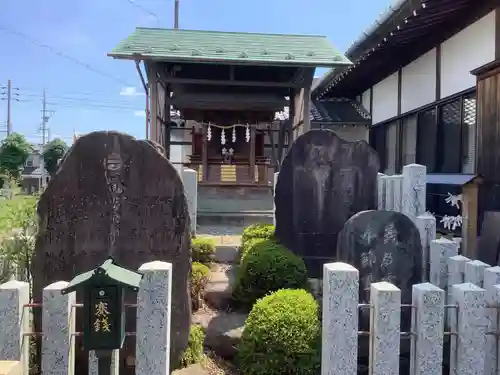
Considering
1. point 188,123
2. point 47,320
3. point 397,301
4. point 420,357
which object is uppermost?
point 188,123

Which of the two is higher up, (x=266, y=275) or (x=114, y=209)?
(x=114, y=209)

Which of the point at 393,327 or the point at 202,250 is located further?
the point at 202,250

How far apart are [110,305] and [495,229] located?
4.29 metres

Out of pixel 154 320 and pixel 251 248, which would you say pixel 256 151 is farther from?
pixel 154 320

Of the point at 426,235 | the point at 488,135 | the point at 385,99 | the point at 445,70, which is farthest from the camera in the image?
the point at 385,99

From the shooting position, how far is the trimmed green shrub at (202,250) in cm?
578

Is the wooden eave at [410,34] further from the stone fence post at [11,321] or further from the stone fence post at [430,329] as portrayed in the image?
the stone fence post at [11,321]

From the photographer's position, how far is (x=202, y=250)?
19.1 ft

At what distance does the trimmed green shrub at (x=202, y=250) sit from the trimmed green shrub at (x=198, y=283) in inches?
23.6

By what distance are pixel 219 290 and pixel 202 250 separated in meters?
0.88

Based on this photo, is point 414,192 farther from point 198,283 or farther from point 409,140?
point 409,140

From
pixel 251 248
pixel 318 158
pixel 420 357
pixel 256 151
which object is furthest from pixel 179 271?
pixel 256 151

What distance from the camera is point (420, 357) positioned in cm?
294

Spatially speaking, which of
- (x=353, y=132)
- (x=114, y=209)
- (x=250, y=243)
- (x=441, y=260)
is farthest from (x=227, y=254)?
(x=353, y=132)
